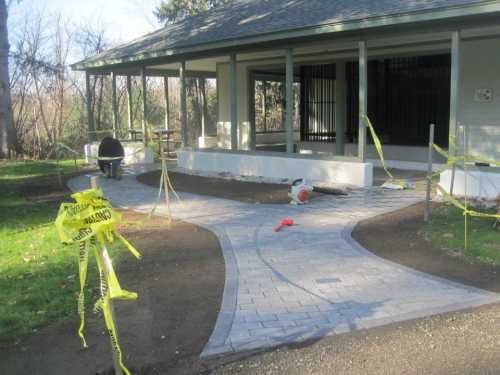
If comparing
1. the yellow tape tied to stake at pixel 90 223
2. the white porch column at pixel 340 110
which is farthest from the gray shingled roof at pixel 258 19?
the yellow tape tied to stake at pixel 90 223

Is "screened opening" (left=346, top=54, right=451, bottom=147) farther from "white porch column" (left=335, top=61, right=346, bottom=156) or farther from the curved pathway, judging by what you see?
the curved pathway

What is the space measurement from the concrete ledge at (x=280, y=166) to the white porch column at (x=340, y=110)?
3167 mm

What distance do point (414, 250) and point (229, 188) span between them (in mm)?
5756

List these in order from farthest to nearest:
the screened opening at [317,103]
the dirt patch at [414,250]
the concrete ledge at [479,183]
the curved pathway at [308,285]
A: the screened opening at [317,103] → the concrete ledge at [479,183] → the dirt patch at [414,250] → the curved pathway at [308,285]

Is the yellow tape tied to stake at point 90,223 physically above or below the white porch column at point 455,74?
below

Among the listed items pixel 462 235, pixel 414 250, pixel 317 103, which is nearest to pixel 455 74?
pixel 462 235

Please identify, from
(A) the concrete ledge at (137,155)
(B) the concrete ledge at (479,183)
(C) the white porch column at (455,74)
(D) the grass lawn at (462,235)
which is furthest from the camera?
(A) the concrete ledge at (137,155)

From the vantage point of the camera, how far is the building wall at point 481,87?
37.0ft

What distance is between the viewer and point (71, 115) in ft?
74.4

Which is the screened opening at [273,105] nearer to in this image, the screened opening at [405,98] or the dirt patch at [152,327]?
the screened opening at [405,98]

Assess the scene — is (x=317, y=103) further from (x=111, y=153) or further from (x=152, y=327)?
(x=152, y=327)

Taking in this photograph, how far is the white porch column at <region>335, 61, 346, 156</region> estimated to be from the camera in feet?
48.9

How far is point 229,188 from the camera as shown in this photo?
1143 centimetres

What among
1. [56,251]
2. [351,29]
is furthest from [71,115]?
[56,251]
